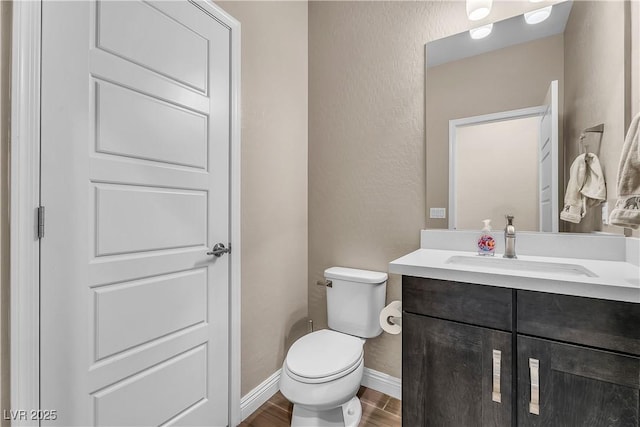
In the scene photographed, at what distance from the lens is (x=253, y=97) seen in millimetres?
1678

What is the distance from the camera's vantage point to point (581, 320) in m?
0.91

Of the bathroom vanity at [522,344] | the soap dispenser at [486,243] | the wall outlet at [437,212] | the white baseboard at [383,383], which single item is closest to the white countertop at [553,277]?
the bathroom vanity at [522,344]

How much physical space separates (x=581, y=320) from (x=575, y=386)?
21cm

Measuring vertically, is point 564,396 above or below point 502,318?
below

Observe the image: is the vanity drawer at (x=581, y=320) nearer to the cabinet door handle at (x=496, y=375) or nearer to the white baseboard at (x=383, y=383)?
the cabinet door handle at (x=496, y=375)

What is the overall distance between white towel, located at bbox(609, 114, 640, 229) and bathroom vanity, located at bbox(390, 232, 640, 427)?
191 mm

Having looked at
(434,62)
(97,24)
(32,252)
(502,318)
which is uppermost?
(434,62)

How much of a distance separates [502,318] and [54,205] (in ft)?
4.96

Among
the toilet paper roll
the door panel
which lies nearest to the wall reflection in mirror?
the door panel

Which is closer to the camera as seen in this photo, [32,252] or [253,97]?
[32,252]

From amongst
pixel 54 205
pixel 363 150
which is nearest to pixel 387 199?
pixel 363 150

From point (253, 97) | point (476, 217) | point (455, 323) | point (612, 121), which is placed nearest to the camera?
point (455, 323)

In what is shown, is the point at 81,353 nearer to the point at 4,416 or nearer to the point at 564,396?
the point at 4,416

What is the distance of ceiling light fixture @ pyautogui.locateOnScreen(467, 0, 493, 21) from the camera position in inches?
57.1
